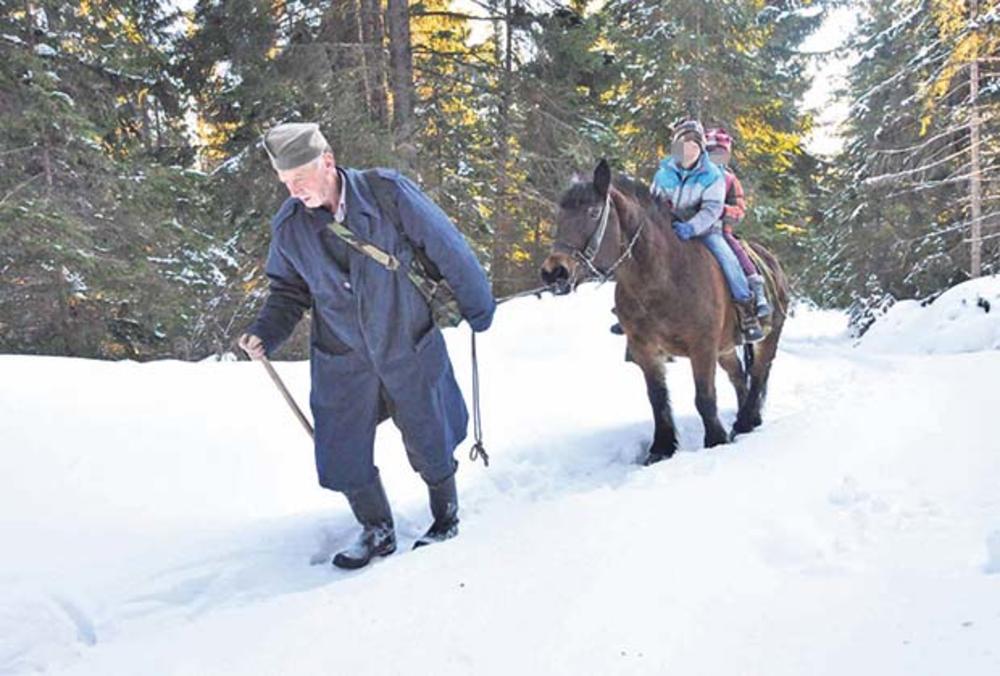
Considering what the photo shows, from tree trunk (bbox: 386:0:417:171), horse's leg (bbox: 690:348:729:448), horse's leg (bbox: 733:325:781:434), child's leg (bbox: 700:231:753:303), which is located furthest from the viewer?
tree trunk (bbox: 386:0:417:171)

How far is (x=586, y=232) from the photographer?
4562mm

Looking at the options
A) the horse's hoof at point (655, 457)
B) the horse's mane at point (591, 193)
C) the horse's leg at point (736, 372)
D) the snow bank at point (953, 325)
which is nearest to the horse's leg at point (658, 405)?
the horse's hoof at point (655, 457)

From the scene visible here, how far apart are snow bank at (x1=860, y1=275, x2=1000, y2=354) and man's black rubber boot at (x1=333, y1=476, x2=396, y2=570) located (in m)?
11.0

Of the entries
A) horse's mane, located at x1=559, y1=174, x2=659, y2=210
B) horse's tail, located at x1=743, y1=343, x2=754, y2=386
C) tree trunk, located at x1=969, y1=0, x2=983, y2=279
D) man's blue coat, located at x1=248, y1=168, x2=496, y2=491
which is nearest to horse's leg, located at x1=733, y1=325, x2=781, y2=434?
horse's tail, located at x1=743, y1=343, x2=754, y2=386

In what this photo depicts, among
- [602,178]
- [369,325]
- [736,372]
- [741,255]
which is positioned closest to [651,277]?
[602,178]

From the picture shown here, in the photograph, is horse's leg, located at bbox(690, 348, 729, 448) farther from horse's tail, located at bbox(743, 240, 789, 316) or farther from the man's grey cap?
the man's grey cap

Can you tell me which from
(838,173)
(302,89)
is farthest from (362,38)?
(838,173)

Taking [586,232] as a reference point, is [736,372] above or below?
below

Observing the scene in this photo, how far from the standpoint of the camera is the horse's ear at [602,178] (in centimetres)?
455

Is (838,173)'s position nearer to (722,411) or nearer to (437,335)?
(722,411)

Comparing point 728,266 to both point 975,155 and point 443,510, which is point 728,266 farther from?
point 975,155

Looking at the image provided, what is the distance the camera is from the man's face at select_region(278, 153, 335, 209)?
3016 millimetres

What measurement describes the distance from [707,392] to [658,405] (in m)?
0.38

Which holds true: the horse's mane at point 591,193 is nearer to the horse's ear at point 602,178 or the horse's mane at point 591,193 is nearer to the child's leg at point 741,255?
the horse's ear at point 602,178
